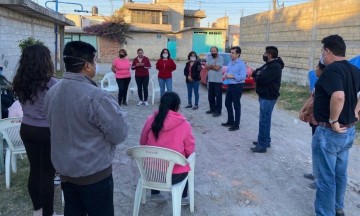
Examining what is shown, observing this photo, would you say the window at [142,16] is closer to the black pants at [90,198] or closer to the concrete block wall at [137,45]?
the concrete block wall at [137,45]

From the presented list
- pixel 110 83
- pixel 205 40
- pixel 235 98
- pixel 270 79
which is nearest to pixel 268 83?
pixel 270 79

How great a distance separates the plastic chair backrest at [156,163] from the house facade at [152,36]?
27778 millimetres

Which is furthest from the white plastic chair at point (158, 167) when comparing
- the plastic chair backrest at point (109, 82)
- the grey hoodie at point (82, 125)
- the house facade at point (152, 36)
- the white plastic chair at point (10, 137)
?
the house facade at point (152, 36)

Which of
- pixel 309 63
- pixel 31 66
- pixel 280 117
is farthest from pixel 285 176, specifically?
pixel 309 63

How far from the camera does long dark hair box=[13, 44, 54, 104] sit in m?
2.88

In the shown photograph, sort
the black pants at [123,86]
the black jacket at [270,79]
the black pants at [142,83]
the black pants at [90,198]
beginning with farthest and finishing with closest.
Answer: the black pants at [142,83] < the black pants at [123,86] < the black jacket at [270,79] < the black pants at [90,198]

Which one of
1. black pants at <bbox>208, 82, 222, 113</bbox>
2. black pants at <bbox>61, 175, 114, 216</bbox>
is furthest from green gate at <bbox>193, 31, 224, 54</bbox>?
black pants at <bbox>61, 175, 114, 216</bbox>

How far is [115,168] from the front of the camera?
482 cm

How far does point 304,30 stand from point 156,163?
Answer: 11.4 metres

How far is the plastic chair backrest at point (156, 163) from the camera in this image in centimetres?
305

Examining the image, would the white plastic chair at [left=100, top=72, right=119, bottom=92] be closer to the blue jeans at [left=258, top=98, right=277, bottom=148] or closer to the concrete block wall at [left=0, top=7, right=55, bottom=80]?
the concrete block wall at [left=0, top=7, right=55, bottom=80]

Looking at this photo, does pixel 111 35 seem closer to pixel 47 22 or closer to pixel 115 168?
pixel 47 22

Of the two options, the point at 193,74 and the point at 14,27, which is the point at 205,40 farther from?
the point at 14,27

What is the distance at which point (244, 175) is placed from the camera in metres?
4.66
